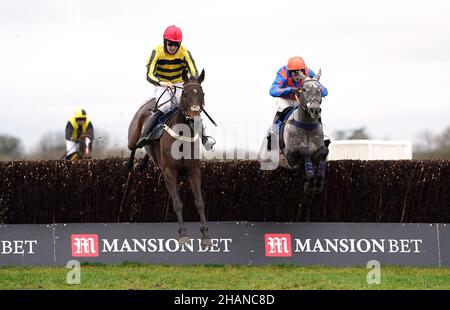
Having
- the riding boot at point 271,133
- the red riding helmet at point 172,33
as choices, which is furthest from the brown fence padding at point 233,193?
the red riding helmet at point 172,33

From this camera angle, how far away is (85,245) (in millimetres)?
14570

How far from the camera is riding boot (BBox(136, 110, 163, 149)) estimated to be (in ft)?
44.9

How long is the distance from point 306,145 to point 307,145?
0.02 meters

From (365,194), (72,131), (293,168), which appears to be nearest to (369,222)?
(365,194)

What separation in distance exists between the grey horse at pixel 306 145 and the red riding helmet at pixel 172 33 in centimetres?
192

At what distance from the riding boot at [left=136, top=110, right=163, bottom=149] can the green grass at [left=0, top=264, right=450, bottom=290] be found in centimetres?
187

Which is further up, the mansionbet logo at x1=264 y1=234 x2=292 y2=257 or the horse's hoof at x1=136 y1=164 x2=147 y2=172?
the horse's hoof at x1=136 y1=164 x2=147 y2=172

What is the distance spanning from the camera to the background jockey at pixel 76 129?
65.9 ft

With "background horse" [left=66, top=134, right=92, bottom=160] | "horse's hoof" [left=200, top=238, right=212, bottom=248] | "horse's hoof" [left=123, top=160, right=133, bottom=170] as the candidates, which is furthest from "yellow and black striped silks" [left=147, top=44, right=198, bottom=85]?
"background horse" [left=66, top=134, right=92, bottom=160]

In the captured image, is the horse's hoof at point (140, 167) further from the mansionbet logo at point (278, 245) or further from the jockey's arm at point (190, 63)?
the mansionbet logo at point (278, 245)

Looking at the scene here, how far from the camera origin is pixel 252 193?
14.8 meters

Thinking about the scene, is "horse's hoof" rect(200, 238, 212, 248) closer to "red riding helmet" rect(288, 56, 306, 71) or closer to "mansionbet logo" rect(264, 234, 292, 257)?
"mansionbet logo" rect(264, 234, 292, 257)

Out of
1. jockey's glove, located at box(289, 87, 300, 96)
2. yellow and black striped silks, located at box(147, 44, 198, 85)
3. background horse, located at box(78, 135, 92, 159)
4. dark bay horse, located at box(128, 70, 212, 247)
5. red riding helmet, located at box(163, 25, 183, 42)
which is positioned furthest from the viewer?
background horse, located at box(78, 135, 92, 159)

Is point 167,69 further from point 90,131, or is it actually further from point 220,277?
point 90,131
